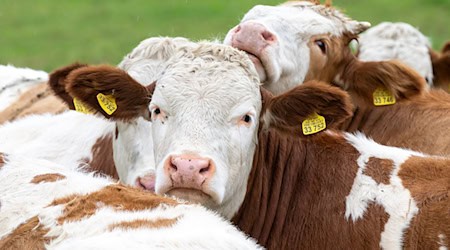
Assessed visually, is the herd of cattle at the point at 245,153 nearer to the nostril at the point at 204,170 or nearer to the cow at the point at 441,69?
the nostril at the point at 204,170

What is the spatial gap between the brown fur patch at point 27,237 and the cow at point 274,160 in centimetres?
81

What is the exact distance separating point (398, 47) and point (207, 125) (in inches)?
193

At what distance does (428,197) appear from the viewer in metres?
5.38

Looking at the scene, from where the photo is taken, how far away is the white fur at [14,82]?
28.9 ft

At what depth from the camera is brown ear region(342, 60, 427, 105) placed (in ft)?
22.8

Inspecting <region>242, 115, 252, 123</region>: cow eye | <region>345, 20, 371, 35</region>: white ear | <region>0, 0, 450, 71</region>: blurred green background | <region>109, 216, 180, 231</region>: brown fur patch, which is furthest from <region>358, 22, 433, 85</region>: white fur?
<region>0, 0, 450, 71</region>: blurred green background

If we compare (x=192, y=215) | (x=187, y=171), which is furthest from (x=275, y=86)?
(x=192, y=215)

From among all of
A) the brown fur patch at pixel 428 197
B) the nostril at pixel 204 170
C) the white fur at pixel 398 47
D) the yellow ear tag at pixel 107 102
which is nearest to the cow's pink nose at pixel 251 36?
the yellow ear tag at pixel 107 102

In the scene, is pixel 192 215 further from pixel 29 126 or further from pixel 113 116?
pixel 29 126

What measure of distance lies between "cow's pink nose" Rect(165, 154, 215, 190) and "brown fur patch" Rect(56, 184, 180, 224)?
1.34 feet

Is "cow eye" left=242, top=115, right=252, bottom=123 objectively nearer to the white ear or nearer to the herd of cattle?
the herd of cattle

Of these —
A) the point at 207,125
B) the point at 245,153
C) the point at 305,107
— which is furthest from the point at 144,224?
the point at 305,107

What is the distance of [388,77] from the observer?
7.01 m

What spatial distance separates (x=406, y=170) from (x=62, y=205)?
1.80m
